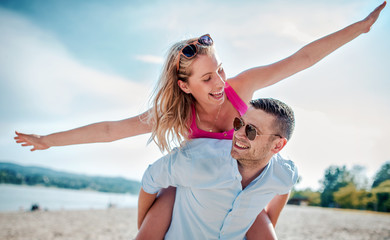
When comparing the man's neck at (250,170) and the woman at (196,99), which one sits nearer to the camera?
the man's neck at (250,170)

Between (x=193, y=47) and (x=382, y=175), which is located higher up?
(x=382, y=175)

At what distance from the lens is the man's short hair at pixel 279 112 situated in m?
2.73

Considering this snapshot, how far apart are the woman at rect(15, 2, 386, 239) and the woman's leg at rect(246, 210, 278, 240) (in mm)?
15

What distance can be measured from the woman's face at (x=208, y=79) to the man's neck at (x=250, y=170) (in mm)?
818

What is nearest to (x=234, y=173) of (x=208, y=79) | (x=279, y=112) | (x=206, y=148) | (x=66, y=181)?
(x=206, y=148)

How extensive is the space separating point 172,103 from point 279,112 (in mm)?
1277

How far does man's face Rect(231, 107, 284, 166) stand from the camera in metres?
2.72

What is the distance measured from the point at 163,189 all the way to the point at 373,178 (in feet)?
178

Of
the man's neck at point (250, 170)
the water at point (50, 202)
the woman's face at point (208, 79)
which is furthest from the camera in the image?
the water at point (50, 202)

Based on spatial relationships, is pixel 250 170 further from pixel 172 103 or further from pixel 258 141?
pixel 172 103

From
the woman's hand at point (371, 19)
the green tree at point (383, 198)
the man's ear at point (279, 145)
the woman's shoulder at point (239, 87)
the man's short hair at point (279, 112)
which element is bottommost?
the man's ear at point (279, 145)

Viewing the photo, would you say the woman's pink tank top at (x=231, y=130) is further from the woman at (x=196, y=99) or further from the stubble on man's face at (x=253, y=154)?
the stubble on man's face at (x=253, y=154)

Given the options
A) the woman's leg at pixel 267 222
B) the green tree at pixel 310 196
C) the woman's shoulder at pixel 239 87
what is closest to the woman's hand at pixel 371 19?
the woman's shoulder at pixel 239 87

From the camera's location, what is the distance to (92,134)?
3336 mm
